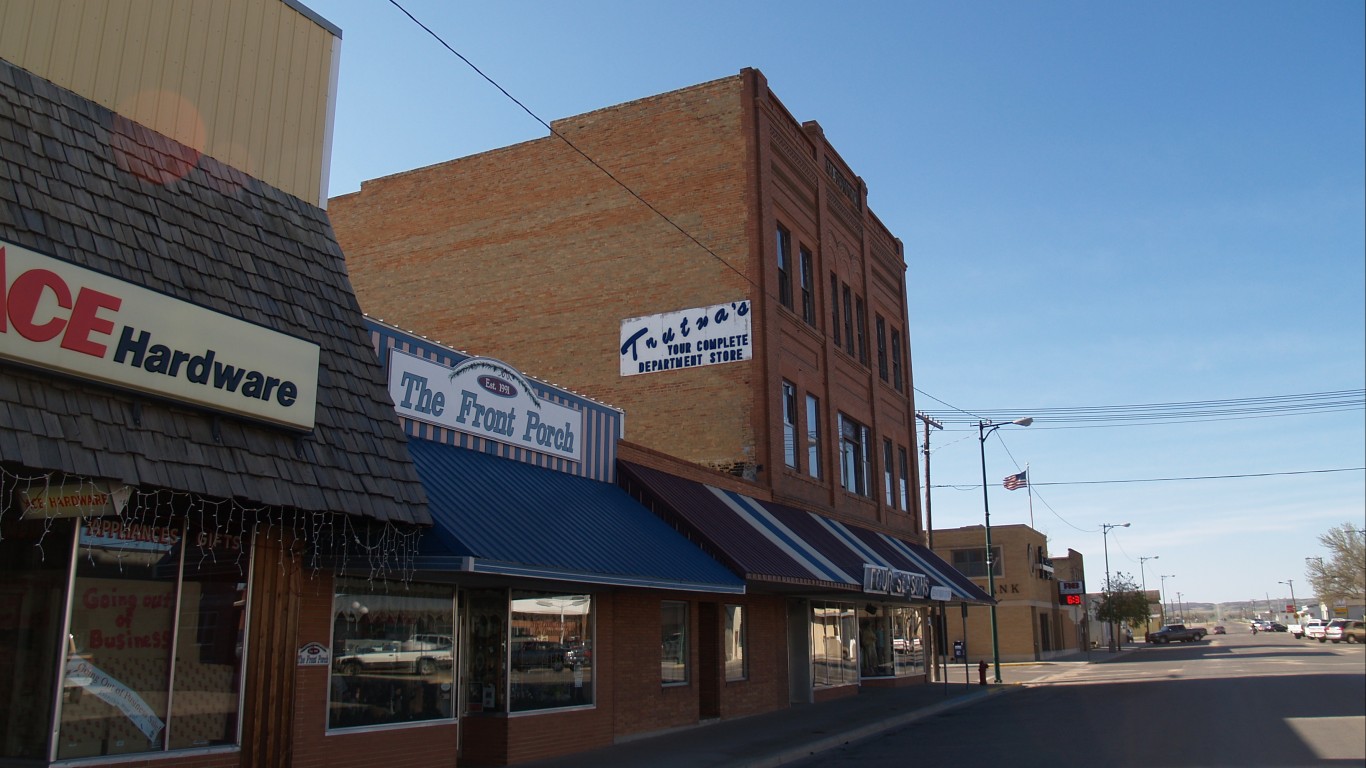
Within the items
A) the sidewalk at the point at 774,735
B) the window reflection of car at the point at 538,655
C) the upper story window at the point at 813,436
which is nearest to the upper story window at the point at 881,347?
the upper story window at the point at 813,436

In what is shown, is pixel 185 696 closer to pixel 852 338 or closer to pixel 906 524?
pixel 852 338

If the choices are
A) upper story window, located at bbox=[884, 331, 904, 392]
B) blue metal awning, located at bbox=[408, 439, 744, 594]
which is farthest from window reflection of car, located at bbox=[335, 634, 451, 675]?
upper story window, located at bbox=[884, 331, 904, 392]

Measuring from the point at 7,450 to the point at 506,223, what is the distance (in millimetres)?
19103

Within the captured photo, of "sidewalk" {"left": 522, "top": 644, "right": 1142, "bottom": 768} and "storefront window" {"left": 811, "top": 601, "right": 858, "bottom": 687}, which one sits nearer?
"sidewalk" {"left": 522, "top": 644, "right": 1142, "bottom": 768}

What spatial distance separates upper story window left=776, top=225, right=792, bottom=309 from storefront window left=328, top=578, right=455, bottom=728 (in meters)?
13.3

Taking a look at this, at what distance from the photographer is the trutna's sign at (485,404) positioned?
41.3 feet

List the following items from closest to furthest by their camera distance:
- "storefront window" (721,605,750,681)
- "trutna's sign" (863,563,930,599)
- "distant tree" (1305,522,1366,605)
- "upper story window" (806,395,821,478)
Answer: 1. "distant tree" (1305,522,1366,605)
2. "storefront window" (721,605,750,681)
3. "trutna's sign" (863,563,930,599)
4. "upper story window" (806,395,821,478)

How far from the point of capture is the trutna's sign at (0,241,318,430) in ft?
23.8

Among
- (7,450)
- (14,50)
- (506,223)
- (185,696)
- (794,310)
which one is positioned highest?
(506,223)

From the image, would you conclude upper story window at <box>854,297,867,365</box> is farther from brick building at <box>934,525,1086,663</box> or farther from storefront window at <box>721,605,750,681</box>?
brick building at <box>934,525,1086,663</box>

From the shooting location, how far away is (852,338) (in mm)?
29141

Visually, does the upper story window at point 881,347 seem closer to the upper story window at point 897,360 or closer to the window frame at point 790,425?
the upper story window at point 897,360

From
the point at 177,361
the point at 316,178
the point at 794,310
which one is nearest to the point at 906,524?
the point at 794,310

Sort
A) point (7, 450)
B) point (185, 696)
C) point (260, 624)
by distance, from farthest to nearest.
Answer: point (260, 624) < point (185, 696) < point (7, 450)
